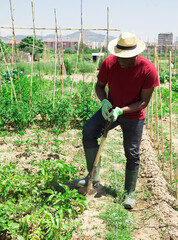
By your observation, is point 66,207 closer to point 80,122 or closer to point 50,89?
point 80,122

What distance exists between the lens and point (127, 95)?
2.49m

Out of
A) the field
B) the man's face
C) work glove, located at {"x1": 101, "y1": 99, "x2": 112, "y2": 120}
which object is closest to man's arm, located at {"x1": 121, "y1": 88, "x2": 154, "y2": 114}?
work glove, located at {"x1": 101, "y1": 99, "x2": 112, "y2": 120}

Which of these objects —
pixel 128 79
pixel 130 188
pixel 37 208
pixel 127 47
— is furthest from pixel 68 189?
pixel 127 47

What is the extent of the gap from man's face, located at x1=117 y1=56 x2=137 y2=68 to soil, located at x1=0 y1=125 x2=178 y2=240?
1.45 metres

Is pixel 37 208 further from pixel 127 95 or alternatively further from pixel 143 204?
pixel 127 95

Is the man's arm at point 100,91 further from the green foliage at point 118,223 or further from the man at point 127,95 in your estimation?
the green foliage at point 118,223

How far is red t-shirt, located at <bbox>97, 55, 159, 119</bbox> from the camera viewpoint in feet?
7.60

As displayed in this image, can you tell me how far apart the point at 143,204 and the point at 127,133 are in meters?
0.90

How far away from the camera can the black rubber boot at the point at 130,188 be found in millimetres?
2672

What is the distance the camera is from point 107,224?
241 cm

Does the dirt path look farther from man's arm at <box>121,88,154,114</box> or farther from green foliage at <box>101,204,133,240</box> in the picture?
man's arm at <box>121,88,154,114</box>

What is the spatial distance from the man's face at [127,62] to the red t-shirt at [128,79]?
0.12ft

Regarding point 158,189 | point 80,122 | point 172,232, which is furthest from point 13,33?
point 172,232

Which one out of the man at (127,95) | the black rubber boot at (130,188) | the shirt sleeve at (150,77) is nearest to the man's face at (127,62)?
the man at (127,95)
